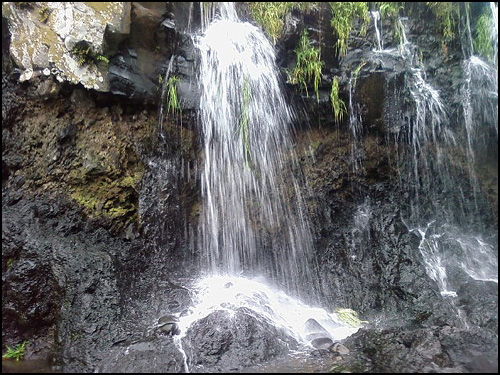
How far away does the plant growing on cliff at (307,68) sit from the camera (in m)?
5.86

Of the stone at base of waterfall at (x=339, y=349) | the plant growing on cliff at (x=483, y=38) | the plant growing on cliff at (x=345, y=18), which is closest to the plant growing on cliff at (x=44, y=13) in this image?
the plant growing on cliff at (x=345, y=18)

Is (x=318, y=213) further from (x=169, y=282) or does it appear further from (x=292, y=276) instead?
(x=169, y=282)

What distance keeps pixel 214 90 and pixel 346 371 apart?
4.00 meters

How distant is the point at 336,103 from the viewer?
232 inches

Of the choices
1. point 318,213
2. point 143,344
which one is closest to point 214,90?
point 318,213

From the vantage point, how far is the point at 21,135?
472cm

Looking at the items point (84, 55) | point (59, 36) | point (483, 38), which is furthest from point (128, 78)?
point (483, 38)

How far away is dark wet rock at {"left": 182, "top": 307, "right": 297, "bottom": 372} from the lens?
145 inches

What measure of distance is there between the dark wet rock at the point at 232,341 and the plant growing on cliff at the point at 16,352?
5.07 feet

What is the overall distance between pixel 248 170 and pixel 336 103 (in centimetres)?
168

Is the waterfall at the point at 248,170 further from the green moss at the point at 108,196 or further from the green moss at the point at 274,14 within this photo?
the green moss at the point at 108,196

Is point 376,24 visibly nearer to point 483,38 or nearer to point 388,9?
point 388,9

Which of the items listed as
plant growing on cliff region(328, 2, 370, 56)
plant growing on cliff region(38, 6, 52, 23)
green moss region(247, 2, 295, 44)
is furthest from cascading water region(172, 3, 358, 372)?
plant growing on cliff region(38, 6, 52, 23)

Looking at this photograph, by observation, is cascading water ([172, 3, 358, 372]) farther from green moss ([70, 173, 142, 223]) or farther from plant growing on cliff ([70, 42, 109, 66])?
plant growing on cliff ([70, 42, 109, 66])
